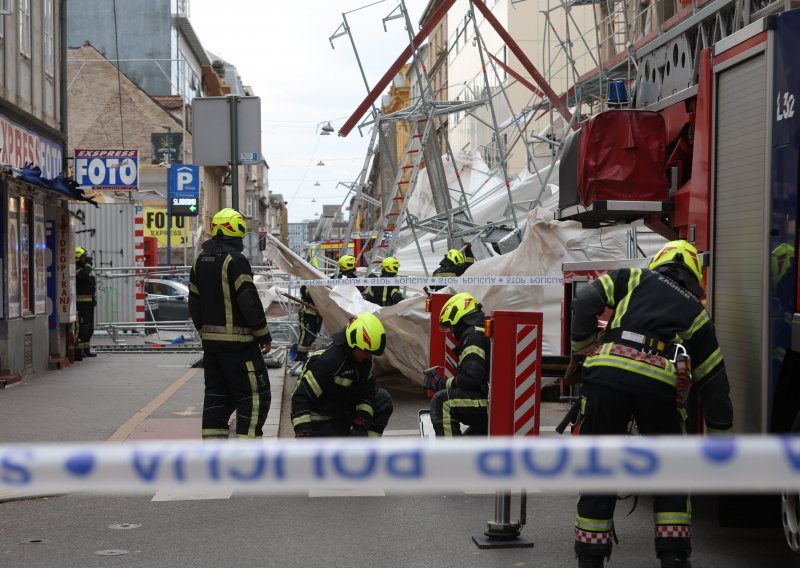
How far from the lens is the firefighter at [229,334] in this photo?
806cm

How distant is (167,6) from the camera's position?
5150 centimetres

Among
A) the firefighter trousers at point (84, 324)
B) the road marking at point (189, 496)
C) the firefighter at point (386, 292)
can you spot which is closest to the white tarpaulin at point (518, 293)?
the firefighter at point (386, 292)

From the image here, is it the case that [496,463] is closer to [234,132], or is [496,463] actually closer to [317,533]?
[317,533]

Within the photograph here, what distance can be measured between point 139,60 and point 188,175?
1749 centimetres

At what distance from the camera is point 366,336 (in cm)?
724

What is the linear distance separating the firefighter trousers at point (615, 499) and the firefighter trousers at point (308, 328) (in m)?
9.23

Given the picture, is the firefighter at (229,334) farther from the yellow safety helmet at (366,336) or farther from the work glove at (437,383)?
the work glove at (437,383)

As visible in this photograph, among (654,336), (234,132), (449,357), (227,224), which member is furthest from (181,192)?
(654,336)

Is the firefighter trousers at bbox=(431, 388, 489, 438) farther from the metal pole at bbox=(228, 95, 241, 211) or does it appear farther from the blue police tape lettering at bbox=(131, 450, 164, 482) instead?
the blue police tape lettering at bbox=(131, 450, 164, 482)

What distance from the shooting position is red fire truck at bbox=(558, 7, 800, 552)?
5.17 metres

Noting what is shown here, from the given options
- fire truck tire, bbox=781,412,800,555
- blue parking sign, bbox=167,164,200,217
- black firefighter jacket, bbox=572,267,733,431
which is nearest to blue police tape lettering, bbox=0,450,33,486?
black firefighter jacket, bbox=572,267,733,431

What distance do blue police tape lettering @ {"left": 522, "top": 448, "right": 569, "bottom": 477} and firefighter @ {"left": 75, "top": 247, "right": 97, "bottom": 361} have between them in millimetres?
16404

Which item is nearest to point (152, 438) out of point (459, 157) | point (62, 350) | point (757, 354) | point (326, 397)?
point (326, 397)

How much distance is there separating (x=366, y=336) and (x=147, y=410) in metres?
4.78
